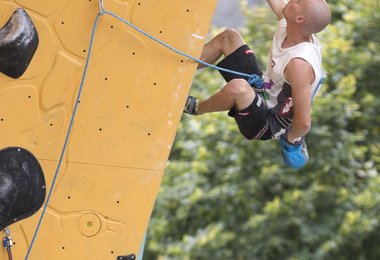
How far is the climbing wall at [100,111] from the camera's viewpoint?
4.14 m

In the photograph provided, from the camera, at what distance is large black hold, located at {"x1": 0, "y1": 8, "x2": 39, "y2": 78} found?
13.2ft

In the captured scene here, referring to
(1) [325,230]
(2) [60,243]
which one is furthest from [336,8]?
(2) [60,243]

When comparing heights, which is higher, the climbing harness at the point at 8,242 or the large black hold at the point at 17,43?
the large black hold at the point at 17,43

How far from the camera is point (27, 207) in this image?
4238mm

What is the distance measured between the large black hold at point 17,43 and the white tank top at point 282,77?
3.68 ft

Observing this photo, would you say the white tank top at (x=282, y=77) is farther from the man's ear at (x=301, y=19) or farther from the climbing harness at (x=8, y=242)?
the climbing harness at (x=8, y=242)

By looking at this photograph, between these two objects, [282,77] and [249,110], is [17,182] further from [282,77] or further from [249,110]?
[282,77]

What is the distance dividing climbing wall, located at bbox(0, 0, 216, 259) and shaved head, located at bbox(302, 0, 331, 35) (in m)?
0.47

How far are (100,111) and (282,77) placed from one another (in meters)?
0.86

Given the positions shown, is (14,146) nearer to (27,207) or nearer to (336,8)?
(27,207)

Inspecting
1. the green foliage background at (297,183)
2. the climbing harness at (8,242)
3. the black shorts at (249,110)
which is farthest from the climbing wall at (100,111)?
the green foliage background at (297,183)

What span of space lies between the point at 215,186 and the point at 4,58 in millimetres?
3854

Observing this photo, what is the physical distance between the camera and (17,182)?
421 centimetres

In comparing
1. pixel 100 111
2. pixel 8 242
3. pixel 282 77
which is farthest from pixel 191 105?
pixel 8 242
